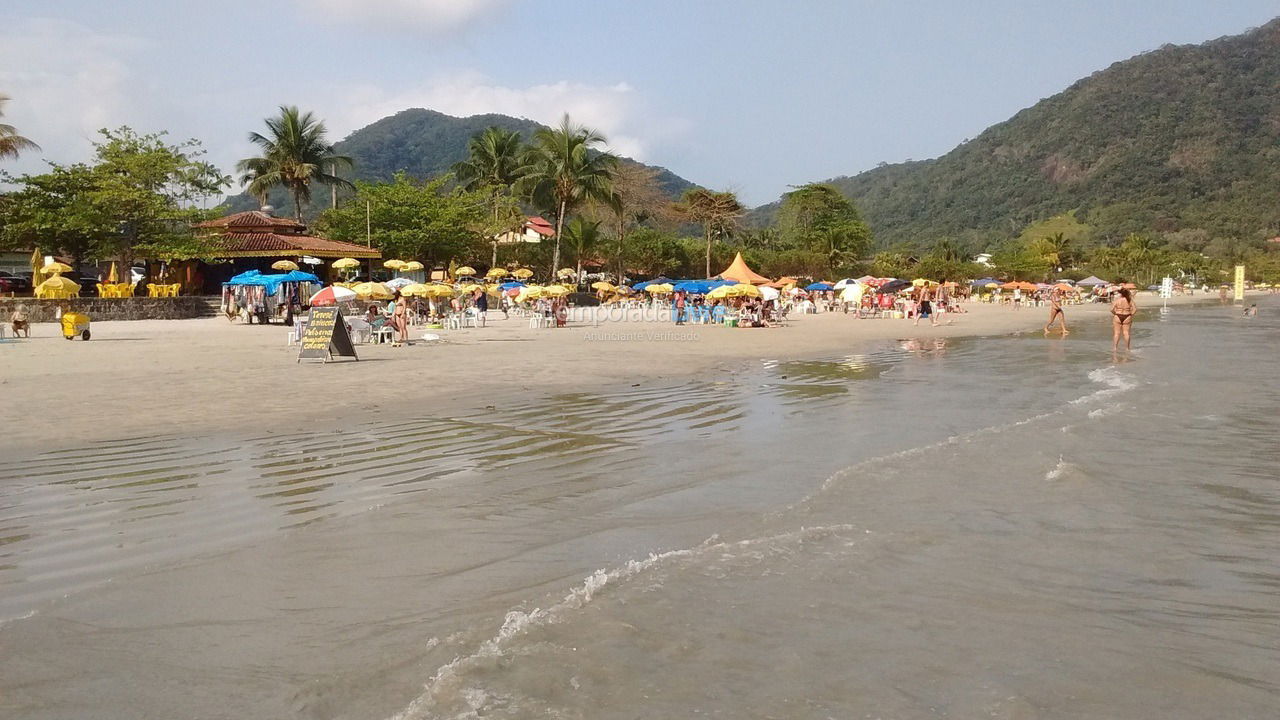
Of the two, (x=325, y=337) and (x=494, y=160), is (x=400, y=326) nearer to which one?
(x=325, y=337)

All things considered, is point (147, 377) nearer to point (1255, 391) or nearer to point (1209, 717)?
point (1209, 717)

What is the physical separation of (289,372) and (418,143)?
17299 cm

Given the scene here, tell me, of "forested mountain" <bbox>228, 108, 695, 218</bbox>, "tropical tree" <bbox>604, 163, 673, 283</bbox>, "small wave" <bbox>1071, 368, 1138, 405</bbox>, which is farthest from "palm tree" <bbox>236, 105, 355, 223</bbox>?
"forested mountain" <bbox>228, 108, 695, 218</bbox>

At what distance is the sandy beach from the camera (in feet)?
30.7

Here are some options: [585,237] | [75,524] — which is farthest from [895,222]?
[75,524]

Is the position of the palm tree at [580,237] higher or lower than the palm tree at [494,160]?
lower

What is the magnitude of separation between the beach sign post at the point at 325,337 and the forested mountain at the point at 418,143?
A: 14445 cm

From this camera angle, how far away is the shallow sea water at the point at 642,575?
3.36 metres

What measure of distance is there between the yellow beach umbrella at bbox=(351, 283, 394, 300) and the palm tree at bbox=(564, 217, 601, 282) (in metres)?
25.9

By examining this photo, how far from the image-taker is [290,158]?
5134 centimetres

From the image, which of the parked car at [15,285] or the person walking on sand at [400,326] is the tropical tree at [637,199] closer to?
the parked car at [15,285]

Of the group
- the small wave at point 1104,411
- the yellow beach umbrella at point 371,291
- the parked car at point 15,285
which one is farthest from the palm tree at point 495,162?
the small wave at point 1104,411

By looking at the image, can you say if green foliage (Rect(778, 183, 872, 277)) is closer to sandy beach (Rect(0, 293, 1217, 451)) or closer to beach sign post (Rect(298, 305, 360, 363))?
sandy beach (Rect(0, 293, 1217, 451))

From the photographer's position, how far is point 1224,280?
10081 centimetres
